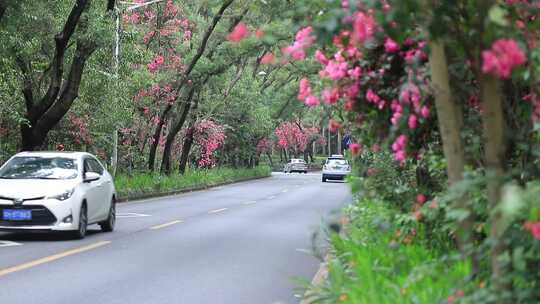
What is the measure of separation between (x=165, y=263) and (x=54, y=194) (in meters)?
3.18

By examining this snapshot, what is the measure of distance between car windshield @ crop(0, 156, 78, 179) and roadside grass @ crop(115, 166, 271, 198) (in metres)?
12.7

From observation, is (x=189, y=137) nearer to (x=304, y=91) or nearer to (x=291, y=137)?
(x=304, y=91)

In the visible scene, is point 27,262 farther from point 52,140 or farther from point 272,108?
point 272,108

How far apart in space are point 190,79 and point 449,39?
96.6 feet

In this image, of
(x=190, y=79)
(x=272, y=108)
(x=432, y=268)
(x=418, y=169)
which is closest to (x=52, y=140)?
(x=190, y=79)

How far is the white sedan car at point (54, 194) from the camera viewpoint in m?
12.9

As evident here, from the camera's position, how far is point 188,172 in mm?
41188

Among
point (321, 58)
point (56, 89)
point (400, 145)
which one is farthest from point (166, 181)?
point (400, 145)

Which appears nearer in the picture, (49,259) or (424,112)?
(424,112)

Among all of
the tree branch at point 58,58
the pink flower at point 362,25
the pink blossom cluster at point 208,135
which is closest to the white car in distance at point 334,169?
the pink blossom cluster at point 208,135

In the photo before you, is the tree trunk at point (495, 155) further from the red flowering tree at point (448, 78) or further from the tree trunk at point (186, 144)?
the tree trunk at point (186, 144)

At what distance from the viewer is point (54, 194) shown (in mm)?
13094

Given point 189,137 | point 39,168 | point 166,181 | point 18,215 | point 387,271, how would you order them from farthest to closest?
point 189,137 < point 166,181 < point 39,168 < point 18,215 < point 387,271

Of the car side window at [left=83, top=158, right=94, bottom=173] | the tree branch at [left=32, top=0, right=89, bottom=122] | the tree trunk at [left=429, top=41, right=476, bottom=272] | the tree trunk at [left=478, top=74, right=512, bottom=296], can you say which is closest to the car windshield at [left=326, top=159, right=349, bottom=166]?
the tree branch at [left=32, top=0, right=89, bottom=122]
